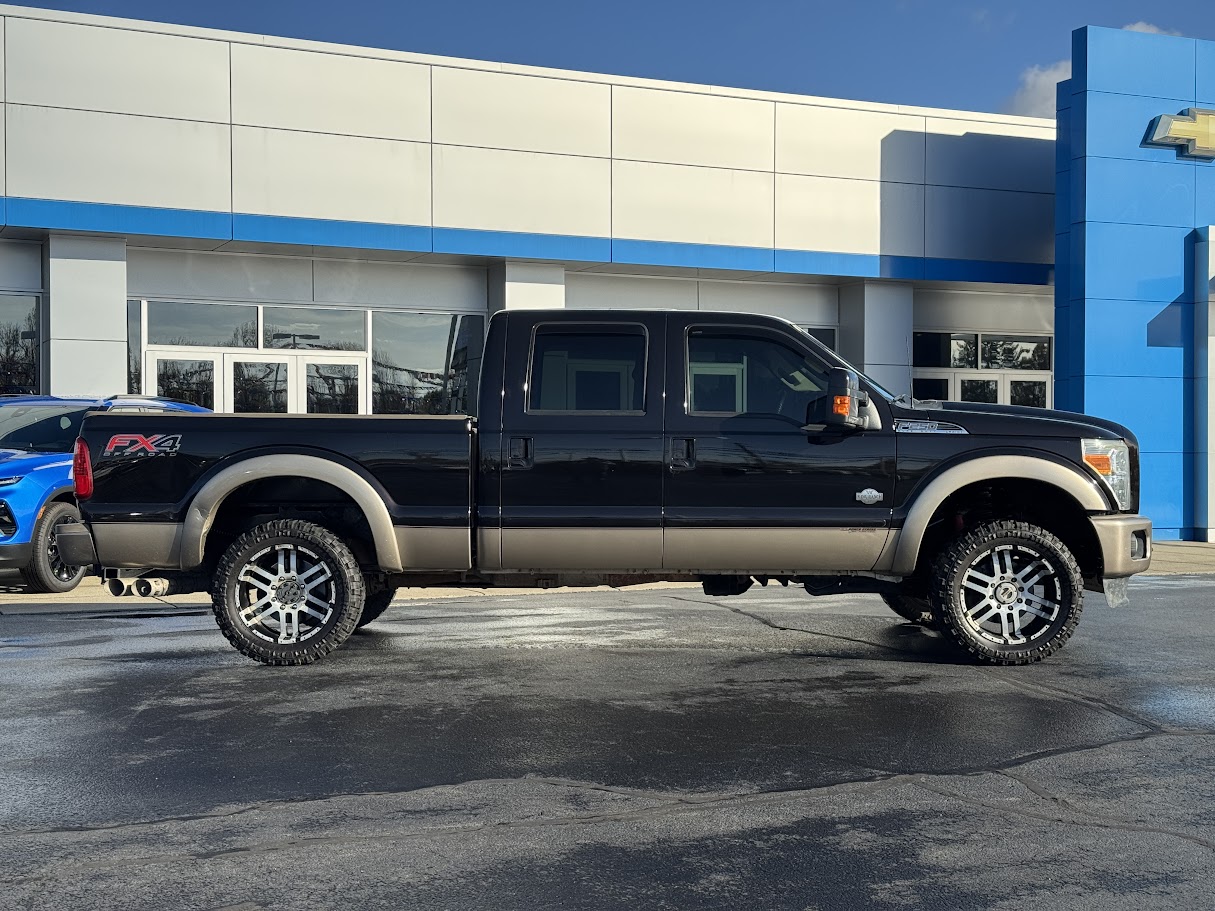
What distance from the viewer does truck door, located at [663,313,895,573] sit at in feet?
25.7

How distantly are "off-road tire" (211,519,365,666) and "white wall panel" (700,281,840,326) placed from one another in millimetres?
14189

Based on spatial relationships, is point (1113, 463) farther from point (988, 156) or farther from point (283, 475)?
point (988, 156)

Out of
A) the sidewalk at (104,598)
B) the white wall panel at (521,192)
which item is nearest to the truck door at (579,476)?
the sidewalk at (104,598)

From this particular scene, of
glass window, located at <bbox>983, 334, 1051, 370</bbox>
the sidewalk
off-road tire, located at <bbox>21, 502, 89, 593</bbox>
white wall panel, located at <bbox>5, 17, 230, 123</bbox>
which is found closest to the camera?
the sidewalk

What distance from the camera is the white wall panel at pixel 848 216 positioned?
2061 cm

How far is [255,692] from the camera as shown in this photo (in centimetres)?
718

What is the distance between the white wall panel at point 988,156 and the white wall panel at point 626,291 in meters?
4.44

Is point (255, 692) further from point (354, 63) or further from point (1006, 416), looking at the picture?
point (354, 63)

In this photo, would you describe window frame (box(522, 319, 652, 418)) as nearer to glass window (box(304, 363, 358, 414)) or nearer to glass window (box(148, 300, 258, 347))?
glass window (box(304, 363, 358, 414))

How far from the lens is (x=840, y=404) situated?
7.51 m

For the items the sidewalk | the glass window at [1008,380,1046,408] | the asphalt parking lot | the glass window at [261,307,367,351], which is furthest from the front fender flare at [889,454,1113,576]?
the glass window at [1008,380,1046,408]

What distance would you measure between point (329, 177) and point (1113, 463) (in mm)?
13042

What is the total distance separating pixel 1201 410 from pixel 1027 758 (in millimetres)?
16537

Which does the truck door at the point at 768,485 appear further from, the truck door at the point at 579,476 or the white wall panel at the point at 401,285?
the white wall panel at the point at 401,285
